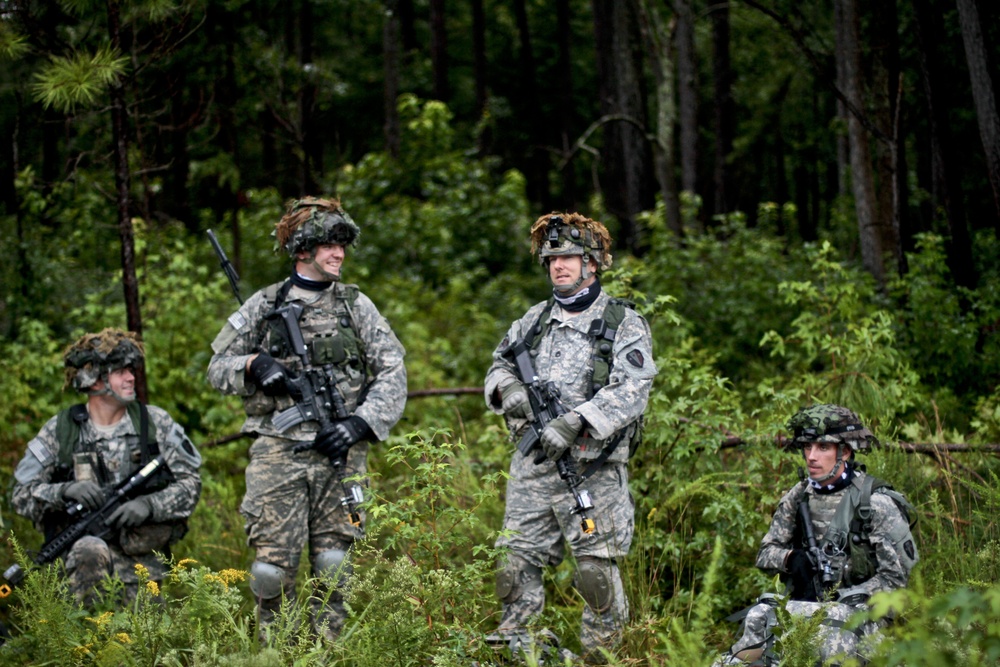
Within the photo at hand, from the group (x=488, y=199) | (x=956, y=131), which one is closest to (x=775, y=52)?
(x=956, y=131)

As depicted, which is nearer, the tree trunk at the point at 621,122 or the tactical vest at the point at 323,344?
the tactical vest at the point at 323,344

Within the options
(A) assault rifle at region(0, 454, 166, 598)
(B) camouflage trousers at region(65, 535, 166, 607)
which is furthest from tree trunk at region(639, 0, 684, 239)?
(B) camouflage trousers at region(65, 535, 166, 607)

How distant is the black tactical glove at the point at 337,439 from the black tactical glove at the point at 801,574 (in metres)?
2.18

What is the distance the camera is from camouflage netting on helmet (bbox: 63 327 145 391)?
5.25 meters

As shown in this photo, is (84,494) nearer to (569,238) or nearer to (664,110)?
(569,238)

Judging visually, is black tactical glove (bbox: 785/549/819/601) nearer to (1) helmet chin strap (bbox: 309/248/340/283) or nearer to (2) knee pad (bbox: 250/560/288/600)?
(2) knee pad (bbox: 250/560/288/600)

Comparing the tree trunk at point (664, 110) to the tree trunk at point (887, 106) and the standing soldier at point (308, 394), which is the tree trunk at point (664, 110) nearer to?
the tree trunk at point (887, 106)

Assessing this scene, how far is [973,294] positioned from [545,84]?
69.7 ft

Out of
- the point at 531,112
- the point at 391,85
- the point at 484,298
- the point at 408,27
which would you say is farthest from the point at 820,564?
the point at 531,112

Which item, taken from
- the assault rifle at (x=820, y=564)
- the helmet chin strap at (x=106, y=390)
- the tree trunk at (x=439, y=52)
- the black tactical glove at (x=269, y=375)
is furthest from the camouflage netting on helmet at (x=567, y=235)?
the tree trunk at (x=439, y=52)

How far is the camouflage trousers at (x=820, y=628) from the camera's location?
371 centimetres

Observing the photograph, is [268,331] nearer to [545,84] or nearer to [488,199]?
[488,199]

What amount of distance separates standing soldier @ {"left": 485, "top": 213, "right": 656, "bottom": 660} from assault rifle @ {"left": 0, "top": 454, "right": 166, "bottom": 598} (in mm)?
2011

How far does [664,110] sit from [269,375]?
9.18m
